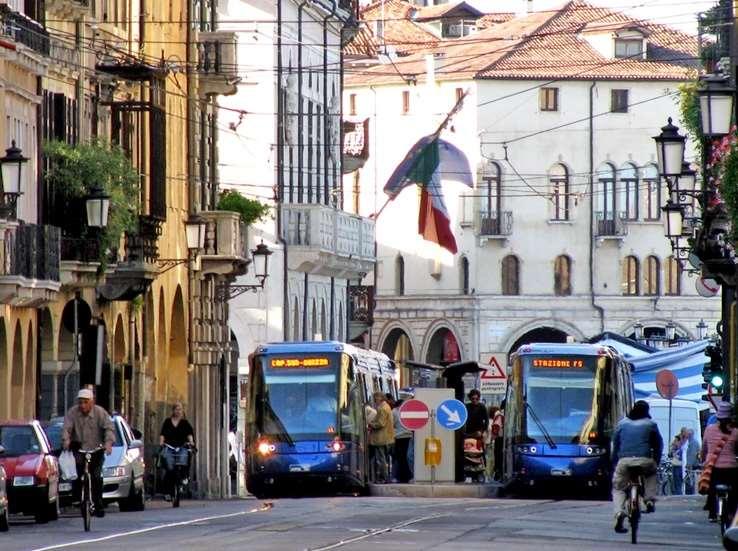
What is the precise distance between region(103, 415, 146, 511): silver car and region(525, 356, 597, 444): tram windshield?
29.2 feet

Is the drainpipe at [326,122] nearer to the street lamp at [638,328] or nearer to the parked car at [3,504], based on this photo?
the street lamp at [638,328]

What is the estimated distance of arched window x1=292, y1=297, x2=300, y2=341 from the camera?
74700 mm

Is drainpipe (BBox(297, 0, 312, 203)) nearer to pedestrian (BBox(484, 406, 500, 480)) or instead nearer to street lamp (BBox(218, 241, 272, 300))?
street lamp (BBox(218, 241, 272, 300))

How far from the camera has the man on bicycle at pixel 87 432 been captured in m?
32.1

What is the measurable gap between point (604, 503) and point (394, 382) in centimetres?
1565

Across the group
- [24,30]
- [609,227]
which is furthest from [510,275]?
[24,30]

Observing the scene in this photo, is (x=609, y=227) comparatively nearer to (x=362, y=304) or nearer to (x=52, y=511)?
(x=362, y=304)

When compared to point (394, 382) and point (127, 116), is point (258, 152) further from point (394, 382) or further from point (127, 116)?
point (127, 116)

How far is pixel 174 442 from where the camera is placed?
147ft

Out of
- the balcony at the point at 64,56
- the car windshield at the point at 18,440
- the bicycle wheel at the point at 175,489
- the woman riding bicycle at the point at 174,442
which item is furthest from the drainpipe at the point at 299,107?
the car windshield at the point at 18,440

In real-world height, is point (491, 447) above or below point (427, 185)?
below

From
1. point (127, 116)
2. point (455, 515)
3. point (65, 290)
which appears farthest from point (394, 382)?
point (455, 515)

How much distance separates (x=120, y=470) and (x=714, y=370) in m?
16.6

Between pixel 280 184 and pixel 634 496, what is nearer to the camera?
pixel 634 496
